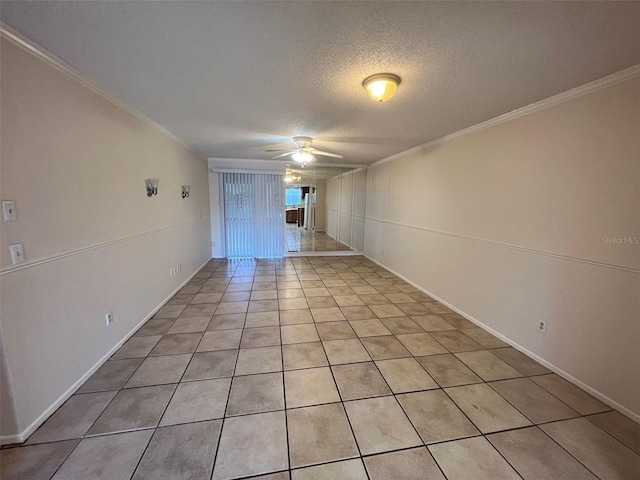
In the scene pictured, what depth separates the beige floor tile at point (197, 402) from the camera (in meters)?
1.68

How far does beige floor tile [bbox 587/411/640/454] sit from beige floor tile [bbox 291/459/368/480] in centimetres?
163

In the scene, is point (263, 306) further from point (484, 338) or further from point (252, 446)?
point (484, 338)

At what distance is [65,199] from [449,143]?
394 cm

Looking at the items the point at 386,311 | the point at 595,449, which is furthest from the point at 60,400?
the point at 595,449

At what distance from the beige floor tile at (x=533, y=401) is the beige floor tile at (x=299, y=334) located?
1.58 metres

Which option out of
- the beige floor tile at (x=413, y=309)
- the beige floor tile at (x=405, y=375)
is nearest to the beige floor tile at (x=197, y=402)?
the beige floor tile at (x=405, y=375)

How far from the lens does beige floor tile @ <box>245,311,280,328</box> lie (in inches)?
115

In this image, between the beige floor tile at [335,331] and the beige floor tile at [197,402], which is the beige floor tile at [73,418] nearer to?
the beige floor tile at [197,402]

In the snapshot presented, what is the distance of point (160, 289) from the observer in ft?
10.8

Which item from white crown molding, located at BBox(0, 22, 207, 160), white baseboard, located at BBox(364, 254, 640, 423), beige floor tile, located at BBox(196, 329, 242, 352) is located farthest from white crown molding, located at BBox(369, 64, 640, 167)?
white crown molding, located at BBox(0, 22, 207, 160)

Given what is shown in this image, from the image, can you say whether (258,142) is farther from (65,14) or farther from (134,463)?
(134,463)

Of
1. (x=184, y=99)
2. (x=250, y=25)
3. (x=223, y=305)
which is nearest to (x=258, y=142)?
(x=184, y=99)

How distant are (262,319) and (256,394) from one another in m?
1.19

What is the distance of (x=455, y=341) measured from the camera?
8.71 ft
